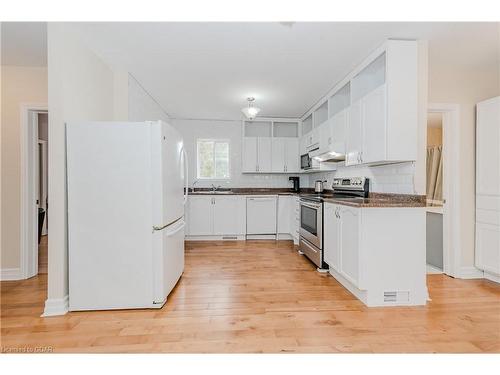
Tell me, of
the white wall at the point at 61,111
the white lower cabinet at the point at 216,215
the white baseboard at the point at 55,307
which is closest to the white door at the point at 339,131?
the white lower cabinet at the point at 216,215

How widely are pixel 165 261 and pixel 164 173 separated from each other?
80cm

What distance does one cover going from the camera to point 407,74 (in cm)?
246

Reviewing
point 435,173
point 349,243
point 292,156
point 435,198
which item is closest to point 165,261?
point 349,243

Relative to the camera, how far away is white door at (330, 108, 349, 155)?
332cm

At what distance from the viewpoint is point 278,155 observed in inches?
221

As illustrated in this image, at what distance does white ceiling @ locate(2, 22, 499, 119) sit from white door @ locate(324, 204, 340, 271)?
1.64 metres

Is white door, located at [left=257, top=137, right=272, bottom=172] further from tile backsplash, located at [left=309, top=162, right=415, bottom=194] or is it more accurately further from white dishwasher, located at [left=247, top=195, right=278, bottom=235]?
tile backsplash, located at [left=309, top=162, right=415, bottom=194]

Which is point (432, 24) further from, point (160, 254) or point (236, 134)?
point (236, 134)

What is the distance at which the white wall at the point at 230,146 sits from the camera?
226 inches

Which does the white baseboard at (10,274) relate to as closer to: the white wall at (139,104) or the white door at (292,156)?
the white wall at (139,104)

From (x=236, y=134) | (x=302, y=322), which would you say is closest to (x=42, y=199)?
(x=236, y=134)

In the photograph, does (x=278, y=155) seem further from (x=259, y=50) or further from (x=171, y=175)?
(x=171, y=175)

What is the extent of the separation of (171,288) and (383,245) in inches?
80.0

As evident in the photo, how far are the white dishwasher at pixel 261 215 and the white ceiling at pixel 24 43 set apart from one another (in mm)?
3645
